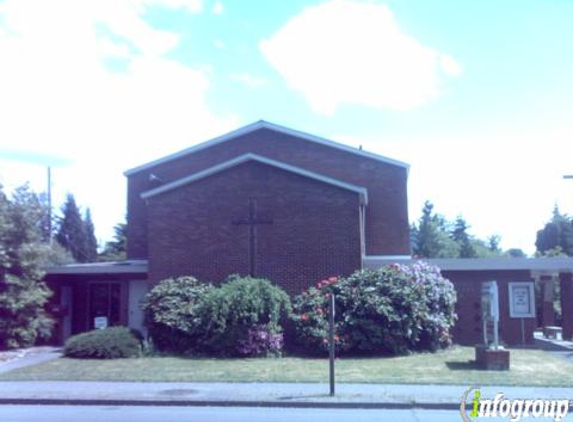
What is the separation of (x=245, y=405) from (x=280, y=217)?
11286 millimetres

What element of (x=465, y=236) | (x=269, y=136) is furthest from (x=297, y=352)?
(x=465, y=236)

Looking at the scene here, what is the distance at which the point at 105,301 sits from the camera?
2648 centimetres

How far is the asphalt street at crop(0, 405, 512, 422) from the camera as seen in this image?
10.4 meters

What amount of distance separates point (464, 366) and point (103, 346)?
9.96 meters

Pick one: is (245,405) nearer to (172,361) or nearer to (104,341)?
(172,361)

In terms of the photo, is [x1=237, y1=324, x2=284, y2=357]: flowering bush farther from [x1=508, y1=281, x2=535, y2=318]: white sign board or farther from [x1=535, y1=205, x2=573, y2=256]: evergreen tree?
[x1=535, y1=205, x2=573, y2=256]: evergreen tree

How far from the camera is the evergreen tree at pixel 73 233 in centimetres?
6241

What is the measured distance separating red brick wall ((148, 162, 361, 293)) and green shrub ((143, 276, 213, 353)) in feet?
3.49

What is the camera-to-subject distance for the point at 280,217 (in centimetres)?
2248

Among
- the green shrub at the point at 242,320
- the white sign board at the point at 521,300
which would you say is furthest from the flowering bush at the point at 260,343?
the white sign board at the point at 521,300

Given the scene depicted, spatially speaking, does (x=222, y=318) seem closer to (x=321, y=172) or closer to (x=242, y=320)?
(x=242, y=320)

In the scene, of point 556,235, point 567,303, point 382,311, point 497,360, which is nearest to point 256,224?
point 382,311

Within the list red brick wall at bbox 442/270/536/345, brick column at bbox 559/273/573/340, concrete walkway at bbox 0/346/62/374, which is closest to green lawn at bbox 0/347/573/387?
concrete walkway at bbox 0/346/62/374

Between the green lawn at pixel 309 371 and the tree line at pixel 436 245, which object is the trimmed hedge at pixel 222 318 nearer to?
the green lawn at pixel 309 371
